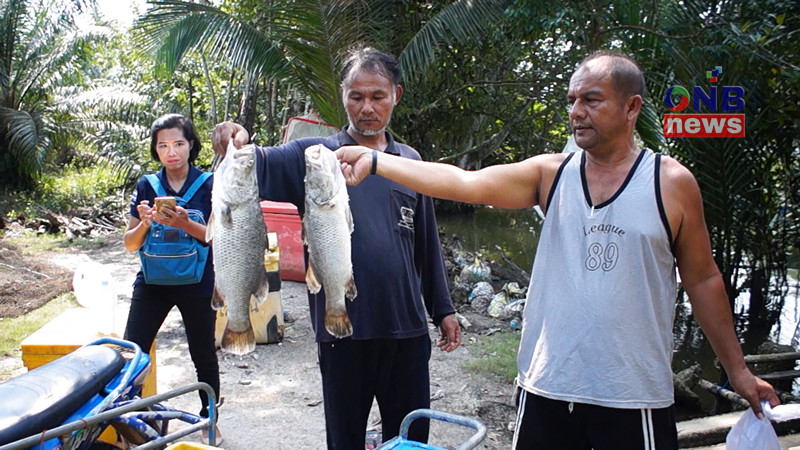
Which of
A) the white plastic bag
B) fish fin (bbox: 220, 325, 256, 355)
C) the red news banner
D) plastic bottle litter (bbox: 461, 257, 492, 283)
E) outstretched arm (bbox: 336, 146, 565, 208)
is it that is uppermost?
the red news banner

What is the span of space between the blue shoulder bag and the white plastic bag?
8.90 ft

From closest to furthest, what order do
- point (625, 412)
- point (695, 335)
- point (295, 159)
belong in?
point (625, 412), point (295, 159), point (695, 335)

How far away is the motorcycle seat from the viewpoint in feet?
7.93

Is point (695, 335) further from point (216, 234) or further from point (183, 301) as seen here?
point (216, 234)

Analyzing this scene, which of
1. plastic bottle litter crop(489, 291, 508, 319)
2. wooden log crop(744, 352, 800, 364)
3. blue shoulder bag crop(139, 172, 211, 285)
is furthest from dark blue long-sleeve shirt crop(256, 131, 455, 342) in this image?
plastic bottle litter crop(489, 291, 508, 319)

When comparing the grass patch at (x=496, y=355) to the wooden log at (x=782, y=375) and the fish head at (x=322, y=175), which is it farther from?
the fish head at (x=322, y=175)

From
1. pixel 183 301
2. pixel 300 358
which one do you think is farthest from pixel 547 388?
pixel 300 358

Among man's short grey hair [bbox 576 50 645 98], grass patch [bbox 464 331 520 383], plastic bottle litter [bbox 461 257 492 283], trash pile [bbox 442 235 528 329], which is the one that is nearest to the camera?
man's short grey hair [bbox 576 50 645 98]

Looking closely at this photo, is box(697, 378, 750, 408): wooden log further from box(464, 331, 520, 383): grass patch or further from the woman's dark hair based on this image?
the woman's dark hair

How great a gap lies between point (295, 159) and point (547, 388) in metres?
1.22

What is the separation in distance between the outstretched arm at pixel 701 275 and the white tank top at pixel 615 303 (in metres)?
0.06

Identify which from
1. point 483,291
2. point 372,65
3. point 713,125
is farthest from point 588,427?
point 483,291

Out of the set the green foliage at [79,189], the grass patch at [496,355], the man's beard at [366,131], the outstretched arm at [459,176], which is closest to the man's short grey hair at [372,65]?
the man's beard at [366,131]

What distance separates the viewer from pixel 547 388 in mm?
2309
